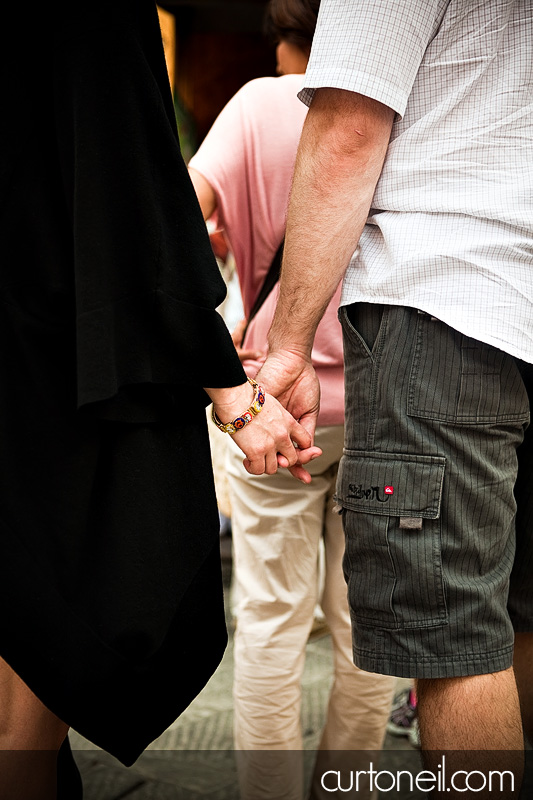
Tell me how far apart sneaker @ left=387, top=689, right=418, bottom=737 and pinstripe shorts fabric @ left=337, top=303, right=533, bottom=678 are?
4.04 ft

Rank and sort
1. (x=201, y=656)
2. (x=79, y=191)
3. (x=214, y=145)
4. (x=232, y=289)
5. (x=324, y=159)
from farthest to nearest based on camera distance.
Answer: (x=232, y=289) → (x=214, y=145) → (x=324, y=159) → (x=201, y=656) → (x=79, y=191)

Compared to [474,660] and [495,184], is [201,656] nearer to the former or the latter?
[474,660]

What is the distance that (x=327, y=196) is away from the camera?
1457 mm

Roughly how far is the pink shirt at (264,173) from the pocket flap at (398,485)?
529 mm

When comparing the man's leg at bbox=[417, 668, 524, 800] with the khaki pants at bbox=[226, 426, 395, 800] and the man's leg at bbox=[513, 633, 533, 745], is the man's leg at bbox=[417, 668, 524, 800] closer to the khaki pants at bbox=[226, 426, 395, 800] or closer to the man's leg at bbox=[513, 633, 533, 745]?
the man's leg at bbox=[513, 633, 533, 745]

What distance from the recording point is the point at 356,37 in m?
1.37

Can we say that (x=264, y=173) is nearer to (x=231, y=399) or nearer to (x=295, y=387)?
(x=295, y=387)

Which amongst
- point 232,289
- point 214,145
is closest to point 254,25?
point 232,289

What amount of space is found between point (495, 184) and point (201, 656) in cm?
89

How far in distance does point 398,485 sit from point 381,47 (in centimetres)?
70

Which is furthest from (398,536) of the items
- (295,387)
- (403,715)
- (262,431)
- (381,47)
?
(403,715)

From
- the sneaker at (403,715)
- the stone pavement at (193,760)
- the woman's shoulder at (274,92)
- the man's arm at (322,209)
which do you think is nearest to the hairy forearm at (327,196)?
the man's arm at (322,209)

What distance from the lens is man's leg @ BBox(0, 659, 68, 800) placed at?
49.7 inches

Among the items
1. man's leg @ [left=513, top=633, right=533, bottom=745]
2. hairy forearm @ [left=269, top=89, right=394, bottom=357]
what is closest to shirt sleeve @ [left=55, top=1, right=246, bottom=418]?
hairy forearm @ [left=269, top=89, right=394, bottom=357]
